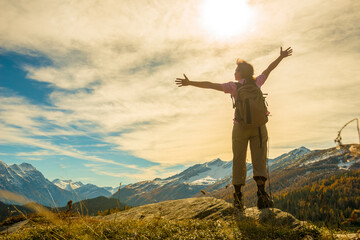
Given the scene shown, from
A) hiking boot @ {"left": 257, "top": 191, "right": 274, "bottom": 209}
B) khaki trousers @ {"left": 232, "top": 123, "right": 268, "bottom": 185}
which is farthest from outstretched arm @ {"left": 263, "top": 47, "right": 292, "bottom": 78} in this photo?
hiking boot @ {"left": 257, "top": 191, "right": 274, "bottom": 209}

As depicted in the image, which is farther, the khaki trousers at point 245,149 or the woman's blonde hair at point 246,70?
the woman's blonde hair at point 246,70

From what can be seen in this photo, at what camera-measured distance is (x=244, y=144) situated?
255 inches

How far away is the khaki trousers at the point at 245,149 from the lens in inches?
247

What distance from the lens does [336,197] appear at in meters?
164

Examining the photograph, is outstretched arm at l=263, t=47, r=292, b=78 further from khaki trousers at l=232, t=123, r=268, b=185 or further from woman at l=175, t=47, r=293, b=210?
khaki trousers at l=232, t=123, r=268, b=185

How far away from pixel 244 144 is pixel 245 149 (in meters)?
0.14

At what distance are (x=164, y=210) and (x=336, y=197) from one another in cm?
19481

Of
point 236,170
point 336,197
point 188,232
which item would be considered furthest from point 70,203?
point 336,197

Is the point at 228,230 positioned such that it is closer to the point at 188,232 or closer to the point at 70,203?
the point at 188,232

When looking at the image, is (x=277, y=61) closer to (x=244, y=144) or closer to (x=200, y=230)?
(x=244, y=144)

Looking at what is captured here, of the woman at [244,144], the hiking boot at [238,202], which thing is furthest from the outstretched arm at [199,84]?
the hiking boot at [238,202]

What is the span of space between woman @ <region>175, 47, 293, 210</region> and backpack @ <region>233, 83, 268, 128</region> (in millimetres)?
286

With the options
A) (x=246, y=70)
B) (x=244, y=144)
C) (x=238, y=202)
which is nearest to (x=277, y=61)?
(x=246, y=70)

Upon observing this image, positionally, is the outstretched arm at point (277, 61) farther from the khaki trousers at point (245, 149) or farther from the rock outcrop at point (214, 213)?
the rock outcrop at point (214, 213)
